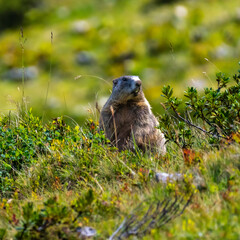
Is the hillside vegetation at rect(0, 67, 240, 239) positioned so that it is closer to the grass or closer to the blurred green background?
the grass

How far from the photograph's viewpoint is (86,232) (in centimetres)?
432

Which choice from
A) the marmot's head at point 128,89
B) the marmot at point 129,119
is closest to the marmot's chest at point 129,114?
the marmot at point 129,119

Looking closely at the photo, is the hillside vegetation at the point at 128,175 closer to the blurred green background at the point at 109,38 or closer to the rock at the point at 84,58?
the blurred green background at the point at 109,38

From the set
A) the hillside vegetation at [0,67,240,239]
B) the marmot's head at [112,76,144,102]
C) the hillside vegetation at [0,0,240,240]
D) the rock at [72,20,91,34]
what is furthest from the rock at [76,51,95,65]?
the hillside vegetation at [0,67,240,239]

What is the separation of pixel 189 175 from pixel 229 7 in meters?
34.8

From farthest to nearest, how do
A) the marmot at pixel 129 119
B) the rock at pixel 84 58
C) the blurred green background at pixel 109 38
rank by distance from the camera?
the rock at pixel 84 58 → the blurred green background at pixel 109 38 → the marmot at pixel 129 119

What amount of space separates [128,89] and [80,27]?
3423 centimetres

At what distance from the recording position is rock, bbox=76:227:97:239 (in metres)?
4.28

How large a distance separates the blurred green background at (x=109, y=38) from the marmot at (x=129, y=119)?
22273mm

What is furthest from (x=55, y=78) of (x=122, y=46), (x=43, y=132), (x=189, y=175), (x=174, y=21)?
(x=189, y=175)

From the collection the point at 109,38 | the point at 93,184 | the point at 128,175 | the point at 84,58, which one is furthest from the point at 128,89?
the point at 109,38

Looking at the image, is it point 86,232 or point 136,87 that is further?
point 136,87

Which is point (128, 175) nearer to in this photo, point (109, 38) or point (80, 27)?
point (109, 38)

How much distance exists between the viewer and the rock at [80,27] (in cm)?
3994
